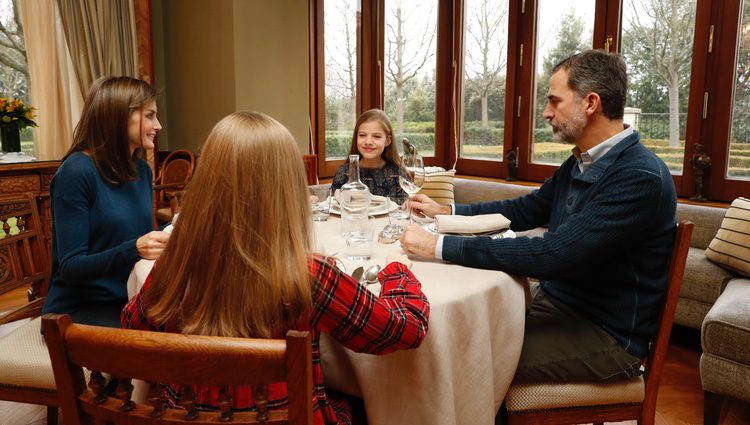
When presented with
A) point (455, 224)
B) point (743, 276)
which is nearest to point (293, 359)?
point (455, 224)

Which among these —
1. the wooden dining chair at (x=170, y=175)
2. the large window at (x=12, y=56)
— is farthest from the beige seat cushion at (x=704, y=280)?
the large window at (x=12, y=56)

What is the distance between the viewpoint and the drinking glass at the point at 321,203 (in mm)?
2053

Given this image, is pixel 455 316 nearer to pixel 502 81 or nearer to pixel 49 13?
pixel 502 81

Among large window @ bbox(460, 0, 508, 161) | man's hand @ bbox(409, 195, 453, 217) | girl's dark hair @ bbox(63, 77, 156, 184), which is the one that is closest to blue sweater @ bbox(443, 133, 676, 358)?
man's hand @ bbox(409, 195, 453, 217)

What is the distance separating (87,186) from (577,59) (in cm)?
157

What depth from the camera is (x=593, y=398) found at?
145 centimetres

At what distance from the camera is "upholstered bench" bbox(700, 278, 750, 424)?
2020mm

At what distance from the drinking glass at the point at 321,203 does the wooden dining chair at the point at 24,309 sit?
0.94 meters

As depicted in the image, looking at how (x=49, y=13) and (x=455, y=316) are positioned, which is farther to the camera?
(x=49, y=13)

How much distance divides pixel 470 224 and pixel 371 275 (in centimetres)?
45

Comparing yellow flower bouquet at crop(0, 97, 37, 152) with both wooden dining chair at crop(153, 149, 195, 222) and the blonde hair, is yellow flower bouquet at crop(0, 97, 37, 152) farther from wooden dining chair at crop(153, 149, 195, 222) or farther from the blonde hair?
the blonde hair

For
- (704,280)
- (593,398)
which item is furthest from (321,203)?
(704,280)

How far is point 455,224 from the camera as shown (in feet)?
5.35

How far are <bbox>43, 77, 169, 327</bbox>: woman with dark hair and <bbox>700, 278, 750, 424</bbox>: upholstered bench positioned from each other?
201cm
